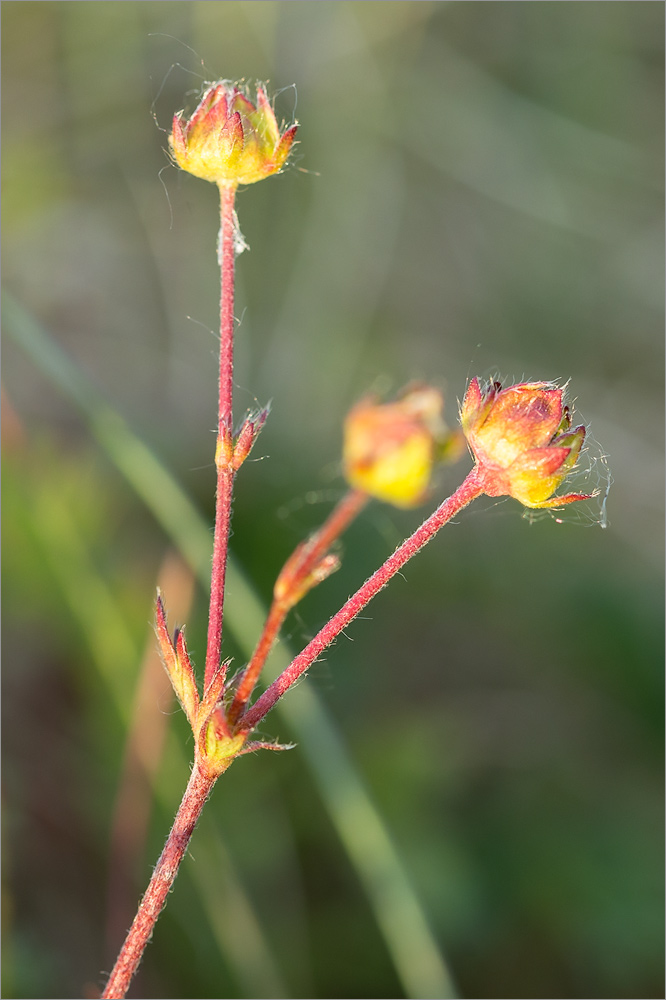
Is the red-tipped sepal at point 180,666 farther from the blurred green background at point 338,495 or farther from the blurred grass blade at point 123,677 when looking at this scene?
the blurred grass blade at point 123,677

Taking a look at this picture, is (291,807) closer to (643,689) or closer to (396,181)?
(643,689)

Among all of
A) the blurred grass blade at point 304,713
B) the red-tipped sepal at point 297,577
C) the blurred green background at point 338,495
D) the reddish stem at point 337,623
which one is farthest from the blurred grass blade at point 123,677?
the red-tipped sepal at point 297,577

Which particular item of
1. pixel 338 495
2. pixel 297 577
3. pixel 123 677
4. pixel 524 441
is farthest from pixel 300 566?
pixel 338 495

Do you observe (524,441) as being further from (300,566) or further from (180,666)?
(180,666)

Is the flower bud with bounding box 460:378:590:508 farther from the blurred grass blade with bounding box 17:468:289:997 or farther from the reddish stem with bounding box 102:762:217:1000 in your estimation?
the blurred grass blade with bounding box 17:468:289:997

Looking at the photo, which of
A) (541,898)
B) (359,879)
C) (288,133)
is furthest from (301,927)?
(288,133)

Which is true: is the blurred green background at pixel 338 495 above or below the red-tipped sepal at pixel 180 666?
above

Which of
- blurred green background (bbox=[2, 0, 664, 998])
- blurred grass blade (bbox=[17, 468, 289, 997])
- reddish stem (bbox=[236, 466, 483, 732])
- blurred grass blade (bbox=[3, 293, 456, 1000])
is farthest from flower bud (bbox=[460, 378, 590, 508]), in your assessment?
blurred grass blade (bbox=[17, 468, 289, 997])
